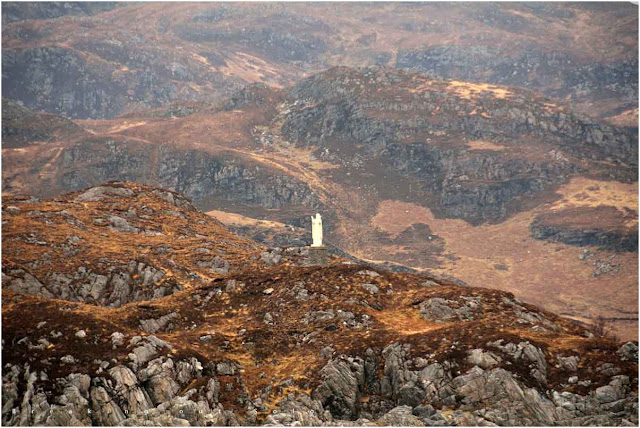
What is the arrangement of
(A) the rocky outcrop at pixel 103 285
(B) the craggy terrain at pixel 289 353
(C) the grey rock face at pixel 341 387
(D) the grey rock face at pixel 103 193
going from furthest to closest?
(D) the grey rock face at pixel 103 193, (A) the rocky outcrop at pixel 103 285, (C) the grey rock face at pixel 341 387, (B) the craggy terrain at pixel 289 353

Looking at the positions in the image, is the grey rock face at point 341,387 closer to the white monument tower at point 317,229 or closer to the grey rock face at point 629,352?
the white monument tower at point 317,229

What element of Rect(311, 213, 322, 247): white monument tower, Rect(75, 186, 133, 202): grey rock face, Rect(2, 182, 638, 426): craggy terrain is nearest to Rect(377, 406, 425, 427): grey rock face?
Rect(2, 182, 638, 426): craggy terrain

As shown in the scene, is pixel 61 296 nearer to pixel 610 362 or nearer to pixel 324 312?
pixel 324 312

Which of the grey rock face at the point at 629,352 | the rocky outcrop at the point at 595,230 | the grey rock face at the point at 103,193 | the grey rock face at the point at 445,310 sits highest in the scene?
the grey rock face at the point at 629,352

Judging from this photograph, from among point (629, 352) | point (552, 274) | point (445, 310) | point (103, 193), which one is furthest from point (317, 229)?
point (552, 274)

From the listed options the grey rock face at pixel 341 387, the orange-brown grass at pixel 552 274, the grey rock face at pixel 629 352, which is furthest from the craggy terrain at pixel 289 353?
the orange-brown grass at pixel 552 274

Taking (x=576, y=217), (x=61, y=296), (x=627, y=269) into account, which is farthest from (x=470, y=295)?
(x=576, y=217)

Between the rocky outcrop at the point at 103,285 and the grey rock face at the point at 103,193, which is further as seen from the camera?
the grey rock face at the point at 103,193

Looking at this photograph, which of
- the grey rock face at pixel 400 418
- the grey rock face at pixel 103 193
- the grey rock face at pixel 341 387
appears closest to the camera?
the grey rock face at pixel 400 418

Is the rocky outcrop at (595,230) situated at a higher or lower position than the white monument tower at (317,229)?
lower
